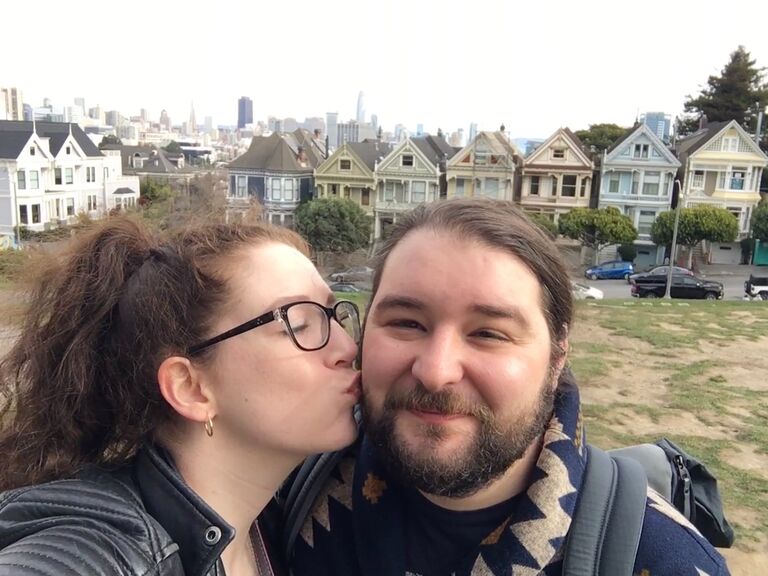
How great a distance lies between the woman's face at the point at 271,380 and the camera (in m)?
1.71

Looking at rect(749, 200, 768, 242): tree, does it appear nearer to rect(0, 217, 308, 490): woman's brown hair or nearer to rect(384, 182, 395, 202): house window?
rect(384, 182, 395, 202): house window

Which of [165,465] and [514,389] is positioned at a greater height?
[514,389]

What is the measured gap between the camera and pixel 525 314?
155 centimetres

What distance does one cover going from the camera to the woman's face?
1.71 metres

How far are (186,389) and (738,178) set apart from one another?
33.3 meters

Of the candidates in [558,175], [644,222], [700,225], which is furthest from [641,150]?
[700,225]

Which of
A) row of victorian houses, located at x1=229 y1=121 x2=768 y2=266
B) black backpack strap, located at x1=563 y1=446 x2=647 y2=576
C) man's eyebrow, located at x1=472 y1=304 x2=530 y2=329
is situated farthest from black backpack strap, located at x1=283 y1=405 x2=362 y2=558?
row of victorian houses, located at x1=229 y1=121 x2=768 y2=266

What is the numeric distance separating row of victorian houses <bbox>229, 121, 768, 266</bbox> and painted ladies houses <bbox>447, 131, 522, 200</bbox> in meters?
0.05

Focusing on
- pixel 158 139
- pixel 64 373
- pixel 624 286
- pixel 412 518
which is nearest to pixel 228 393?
pixel 64 373

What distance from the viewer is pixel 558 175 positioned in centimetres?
3045

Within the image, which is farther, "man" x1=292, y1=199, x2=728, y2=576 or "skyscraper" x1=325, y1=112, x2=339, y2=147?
"skyscraper" x1=325, y1=112, x2=339, y2=147

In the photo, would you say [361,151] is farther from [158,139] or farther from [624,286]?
[158,139]

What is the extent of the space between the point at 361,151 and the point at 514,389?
33.1 meters

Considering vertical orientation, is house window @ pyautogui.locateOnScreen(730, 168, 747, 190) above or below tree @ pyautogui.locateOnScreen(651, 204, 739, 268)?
above
